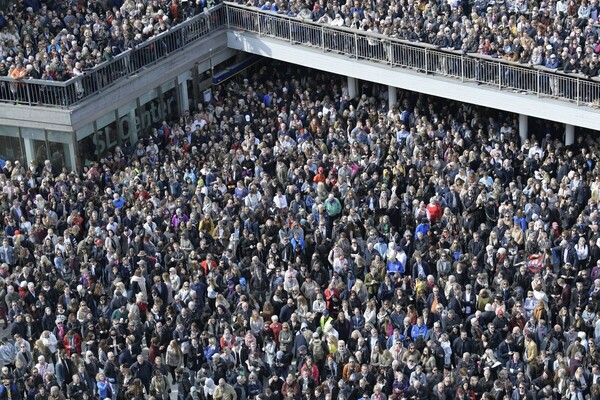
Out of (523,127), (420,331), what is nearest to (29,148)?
(523,127)

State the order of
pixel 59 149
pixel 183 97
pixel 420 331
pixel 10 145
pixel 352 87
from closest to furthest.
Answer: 1. pixel 420 331
2. pixel 59 149
3. pixel 10 145
4. pixel 352 87
5. pixel 183 97

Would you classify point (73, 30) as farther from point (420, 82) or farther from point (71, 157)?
point (420, 82)

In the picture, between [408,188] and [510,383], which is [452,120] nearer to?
[408,188]

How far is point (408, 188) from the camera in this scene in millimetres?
36875

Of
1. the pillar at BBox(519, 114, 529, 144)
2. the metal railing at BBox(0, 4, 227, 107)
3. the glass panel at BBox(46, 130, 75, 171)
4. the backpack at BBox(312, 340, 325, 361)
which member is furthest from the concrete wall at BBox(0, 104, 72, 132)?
the backpack at BBox(312, 340, 325, 361)

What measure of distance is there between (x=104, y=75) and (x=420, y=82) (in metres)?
8.15

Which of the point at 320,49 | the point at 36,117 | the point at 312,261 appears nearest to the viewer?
the point at 312,261

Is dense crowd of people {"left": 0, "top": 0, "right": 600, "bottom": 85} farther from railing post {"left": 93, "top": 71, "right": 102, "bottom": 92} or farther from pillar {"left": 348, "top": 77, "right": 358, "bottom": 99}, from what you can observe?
pillar {"left": 348, "top": 77, "right": 358, "bottom": 99}

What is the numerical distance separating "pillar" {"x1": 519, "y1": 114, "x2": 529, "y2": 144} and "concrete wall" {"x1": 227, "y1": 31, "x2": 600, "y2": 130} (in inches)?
16.2

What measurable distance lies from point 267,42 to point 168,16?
9.51ft

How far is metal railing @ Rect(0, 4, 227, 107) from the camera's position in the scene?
40.8 metres

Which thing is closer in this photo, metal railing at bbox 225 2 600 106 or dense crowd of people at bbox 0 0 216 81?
metal railing at bbox 225 2 600 106

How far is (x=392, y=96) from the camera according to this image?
141 feet

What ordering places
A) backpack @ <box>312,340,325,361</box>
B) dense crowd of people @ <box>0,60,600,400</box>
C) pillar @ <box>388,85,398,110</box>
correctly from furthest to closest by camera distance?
1. pillar @ <box>388,85,398,110</box>
2. backpack @ <box>312,340,325,361</box>
3. dense crowd of people @ <box>0,60,600,400</box>
